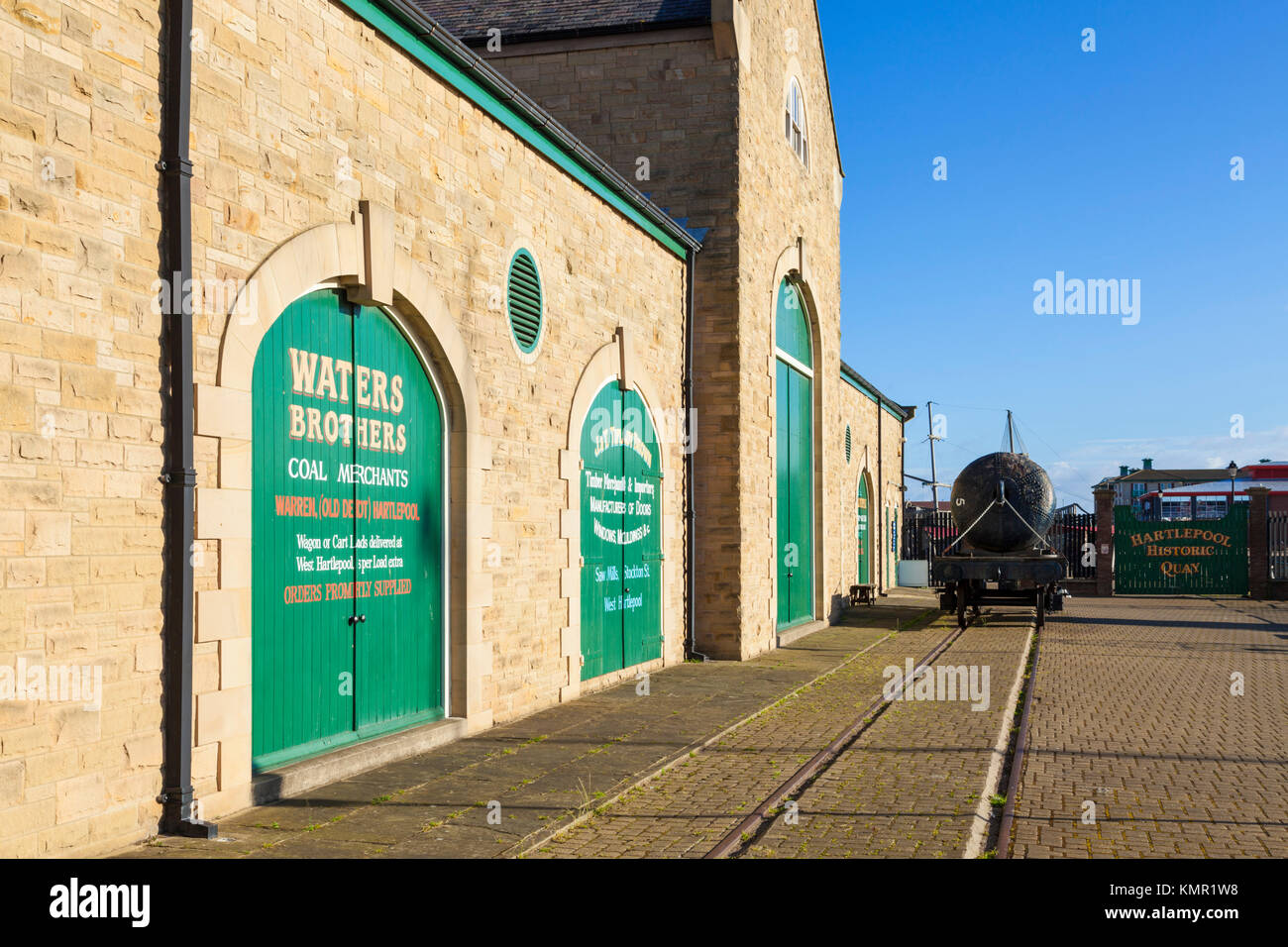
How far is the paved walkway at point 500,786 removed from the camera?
623 cm

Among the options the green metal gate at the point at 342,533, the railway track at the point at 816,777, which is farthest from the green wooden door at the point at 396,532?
the railway track at the point at 816,777

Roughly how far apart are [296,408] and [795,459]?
13.6 meters

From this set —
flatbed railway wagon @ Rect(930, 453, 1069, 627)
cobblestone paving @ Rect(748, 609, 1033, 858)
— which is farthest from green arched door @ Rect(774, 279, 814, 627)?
cobblestone paving @ Rect(748, 609, 1033, 858)

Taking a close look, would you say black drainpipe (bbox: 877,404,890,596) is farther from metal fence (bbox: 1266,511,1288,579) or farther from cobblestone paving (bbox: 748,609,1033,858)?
cobblestone paving (bbox: 748,609,1033,858)

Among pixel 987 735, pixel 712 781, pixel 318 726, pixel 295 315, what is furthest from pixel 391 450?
pixel 987 735

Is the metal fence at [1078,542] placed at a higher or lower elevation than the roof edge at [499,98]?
lower

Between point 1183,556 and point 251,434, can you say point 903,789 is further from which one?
point 1183,556

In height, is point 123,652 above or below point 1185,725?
above

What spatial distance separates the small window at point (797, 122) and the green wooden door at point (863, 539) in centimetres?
1122

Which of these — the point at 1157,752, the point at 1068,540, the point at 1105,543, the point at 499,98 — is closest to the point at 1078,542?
the point at 1068,540

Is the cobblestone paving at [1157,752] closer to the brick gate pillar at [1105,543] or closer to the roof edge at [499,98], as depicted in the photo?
the roof edge at [499,98]

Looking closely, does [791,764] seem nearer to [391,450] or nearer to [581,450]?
[391,450]

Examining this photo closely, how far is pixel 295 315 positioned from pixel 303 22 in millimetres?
1936

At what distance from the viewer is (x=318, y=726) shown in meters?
7.92
